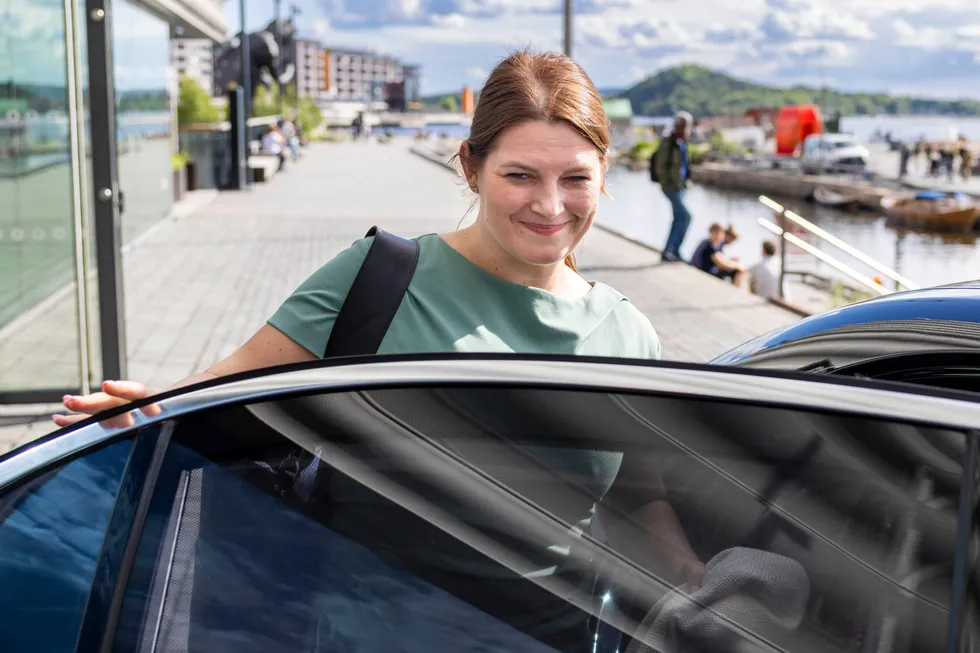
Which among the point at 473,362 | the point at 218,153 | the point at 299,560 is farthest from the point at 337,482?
the point at 218,153

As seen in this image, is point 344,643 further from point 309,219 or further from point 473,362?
point 309,219

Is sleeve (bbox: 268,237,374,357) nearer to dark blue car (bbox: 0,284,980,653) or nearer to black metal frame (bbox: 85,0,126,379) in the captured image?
dark blue car (bbox: 0,284,980,653)

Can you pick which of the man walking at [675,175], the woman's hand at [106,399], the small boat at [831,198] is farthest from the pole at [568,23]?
the small boat at [831,198]

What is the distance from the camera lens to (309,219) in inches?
723

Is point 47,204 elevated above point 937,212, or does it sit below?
above

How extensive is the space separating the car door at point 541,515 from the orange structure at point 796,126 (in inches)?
3635

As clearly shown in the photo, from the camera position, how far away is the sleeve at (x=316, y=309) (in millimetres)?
1899

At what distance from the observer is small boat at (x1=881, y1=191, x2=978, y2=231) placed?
155 feet

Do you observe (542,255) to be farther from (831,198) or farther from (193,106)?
(831,198)

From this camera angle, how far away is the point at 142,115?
52.1ft

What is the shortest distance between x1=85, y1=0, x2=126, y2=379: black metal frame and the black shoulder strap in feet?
16.4

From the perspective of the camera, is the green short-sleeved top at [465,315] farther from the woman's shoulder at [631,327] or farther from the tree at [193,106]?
the tree at [193,106]

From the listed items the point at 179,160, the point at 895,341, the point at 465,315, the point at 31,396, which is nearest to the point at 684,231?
the point at 31,396

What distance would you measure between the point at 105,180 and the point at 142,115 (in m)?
9.79
